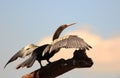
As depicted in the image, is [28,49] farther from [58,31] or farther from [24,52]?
[58,31]

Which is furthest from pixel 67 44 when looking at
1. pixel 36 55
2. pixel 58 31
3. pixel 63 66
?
pixel 58 31

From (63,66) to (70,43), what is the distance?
35cm

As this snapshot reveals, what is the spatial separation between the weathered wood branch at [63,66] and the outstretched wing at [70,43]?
0.10 m

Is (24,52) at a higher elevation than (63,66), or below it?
higher

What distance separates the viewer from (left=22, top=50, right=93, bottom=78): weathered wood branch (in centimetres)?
527

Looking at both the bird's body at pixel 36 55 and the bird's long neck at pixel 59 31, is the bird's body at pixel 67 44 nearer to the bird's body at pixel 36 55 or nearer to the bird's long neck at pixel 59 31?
the bird's body at pixel 36 55

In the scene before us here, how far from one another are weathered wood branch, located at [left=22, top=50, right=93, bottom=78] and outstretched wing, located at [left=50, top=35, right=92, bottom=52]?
0.31ft

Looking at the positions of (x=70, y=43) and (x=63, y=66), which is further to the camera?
(x=70, y=43)

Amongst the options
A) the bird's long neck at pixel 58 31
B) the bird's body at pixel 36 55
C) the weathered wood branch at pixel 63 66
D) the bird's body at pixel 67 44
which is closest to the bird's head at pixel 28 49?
the bird's body at pixel 36 55

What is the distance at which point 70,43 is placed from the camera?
5.47m

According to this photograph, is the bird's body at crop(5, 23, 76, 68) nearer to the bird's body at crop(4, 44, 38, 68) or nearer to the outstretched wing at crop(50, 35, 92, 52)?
the bird's body at crop(4, 44, 38, 68)

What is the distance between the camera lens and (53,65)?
5492 millimetres

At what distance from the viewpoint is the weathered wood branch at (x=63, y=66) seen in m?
5.27

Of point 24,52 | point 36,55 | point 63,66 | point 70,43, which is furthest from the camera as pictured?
point 24,52
